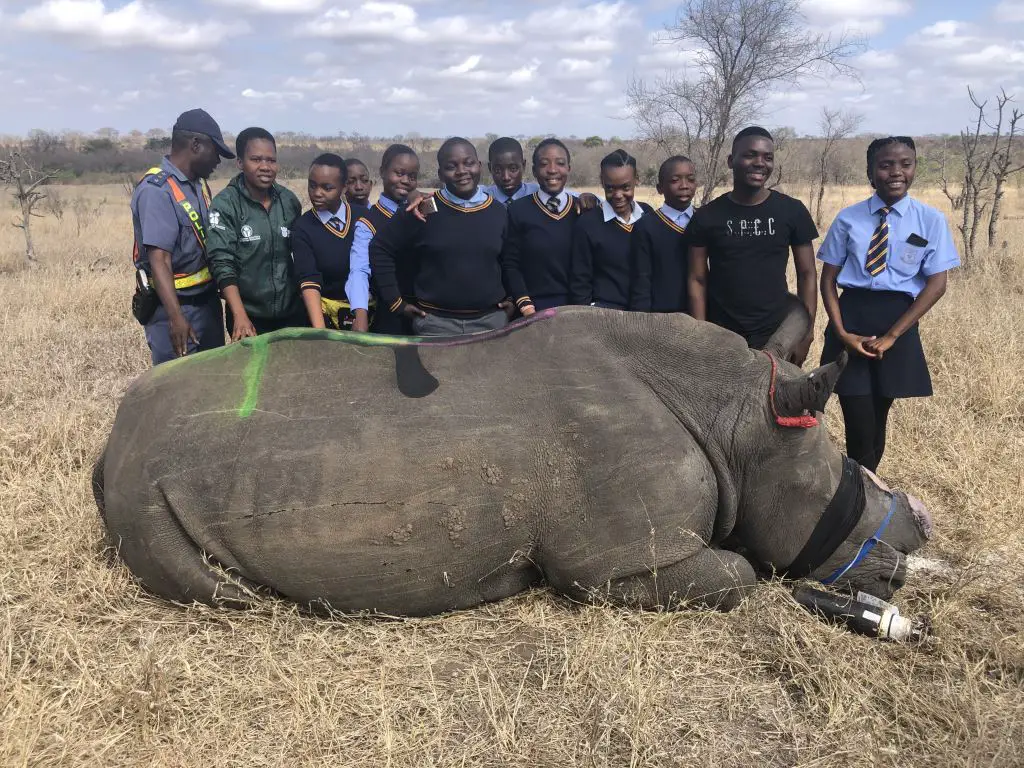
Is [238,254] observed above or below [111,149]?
below

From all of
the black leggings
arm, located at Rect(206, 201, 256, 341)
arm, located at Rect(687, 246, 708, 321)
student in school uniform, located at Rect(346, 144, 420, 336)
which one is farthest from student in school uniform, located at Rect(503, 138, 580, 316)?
the black leggings

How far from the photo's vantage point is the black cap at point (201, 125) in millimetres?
4688

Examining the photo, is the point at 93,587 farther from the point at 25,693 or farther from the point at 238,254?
the point at 238,254

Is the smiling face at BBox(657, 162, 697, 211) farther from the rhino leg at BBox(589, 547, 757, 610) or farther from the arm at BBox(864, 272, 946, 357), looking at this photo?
the rhino leg at BBox(589, 547, 757, 610)

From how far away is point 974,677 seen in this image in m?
3.03

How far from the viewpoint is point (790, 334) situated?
380 centimetres

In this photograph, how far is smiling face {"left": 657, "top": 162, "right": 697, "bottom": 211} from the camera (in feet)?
15.2

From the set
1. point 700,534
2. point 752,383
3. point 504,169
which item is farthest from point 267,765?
point 504,169

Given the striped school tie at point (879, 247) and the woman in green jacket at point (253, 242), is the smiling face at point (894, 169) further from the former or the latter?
the woman in green jacket at point (253, 242)

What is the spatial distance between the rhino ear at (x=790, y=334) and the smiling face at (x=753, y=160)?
78 centimetres

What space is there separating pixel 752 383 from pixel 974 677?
1.46m

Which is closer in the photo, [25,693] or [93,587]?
[25,693]

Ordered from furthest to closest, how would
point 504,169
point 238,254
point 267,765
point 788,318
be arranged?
1. point 504,169
2. point 238,254
3. point 788,318
4. point 267,765

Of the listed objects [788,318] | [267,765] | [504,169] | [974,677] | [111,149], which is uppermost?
[111,149]
